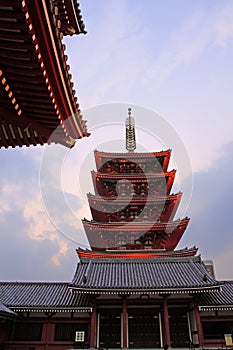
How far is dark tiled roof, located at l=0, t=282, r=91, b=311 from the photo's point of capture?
15.2 metres

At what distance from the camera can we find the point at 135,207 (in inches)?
961

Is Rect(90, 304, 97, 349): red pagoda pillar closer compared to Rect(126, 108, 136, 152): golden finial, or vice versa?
Rect(90, 304, 97, 349): red pagoda pillar

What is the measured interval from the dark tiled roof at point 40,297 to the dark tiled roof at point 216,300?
19.5ft

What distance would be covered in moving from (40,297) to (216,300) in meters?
9.78

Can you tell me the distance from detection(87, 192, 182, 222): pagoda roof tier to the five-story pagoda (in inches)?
3.2

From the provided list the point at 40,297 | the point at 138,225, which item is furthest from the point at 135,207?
the point at 40,297

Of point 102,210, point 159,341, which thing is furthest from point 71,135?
point 102,210

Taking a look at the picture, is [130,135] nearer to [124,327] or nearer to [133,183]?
[133,183]

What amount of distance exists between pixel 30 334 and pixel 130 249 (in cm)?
954

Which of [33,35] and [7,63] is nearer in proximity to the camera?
[33,35]

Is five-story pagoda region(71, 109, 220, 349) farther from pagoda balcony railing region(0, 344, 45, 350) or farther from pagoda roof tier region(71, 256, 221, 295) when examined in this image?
pagoda balcony railing region(0, 344, 45, 350)

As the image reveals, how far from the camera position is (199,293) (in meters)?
15.8

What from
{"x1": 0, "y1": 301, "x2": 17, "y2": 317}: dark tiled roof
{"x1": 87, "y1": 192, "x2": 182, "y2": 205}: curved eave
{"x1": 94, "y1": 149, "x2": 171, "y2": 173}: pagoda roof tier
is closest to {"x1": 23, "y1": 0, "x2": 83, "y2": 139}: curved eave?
{"x1": 0, "y1": 301, "x2": 17, "y2": 317}: dark tiled roof

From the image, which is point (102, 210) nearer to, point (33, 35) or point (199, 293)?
point (199, 293)
